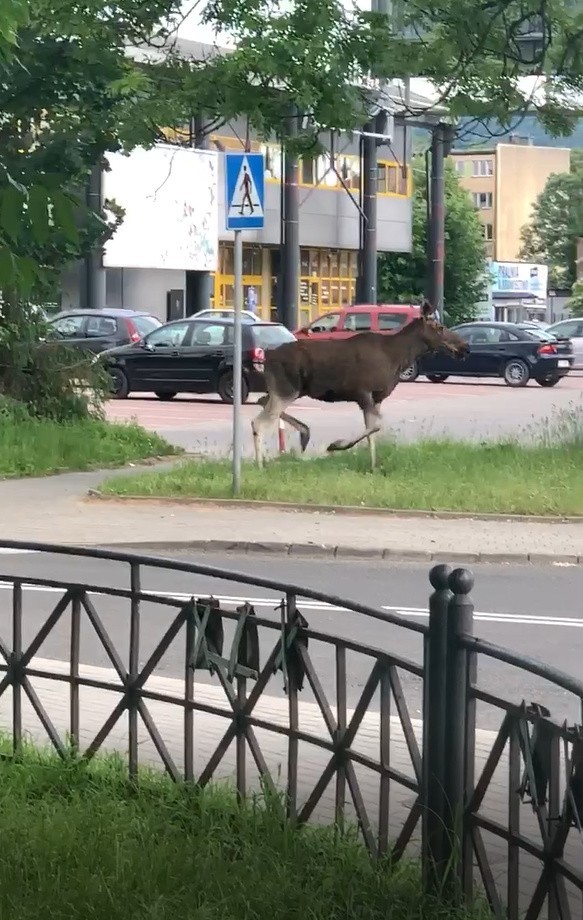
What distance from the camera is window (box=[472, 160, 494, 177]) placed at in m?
129

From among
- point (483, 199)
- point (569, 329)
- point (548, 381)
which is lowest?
point (548, 381)

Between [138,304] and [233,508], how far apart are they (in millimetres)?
39994

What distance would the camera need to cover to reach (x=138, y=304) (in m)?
54.2

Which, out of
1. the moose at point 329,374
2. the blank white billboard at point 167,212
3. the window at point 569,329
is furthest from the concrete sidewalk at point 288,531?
the blank white billboard at point 167,212

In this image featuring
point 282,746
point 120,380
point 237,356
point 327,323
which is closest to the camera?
point 282,746

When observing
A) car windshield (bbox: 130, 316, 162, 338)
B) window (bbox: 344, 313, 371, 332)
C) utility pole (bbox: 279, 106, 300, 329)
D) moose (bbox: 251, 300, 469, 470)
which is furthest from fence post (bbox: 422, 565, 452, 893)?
utility pole (bbox: 279, 106, 300, 329)

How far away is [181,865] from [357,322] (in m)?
35.9

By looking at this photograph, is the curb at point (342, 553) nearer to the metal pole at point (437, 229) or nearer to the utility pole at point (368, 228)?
the utility pole at point (368, 228)

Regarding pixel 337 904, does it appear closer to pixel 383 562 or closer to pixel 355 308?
pixel 383 562

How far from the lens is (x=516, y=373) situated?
38.9 meters

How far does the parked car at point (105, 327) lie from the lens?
34.1 metres

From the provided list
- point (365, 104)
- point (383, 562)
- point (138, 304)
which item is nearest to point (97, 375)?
point (365, 104)

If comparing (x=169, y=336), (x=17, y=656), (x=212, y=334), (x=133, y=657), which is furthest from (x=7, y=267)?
(x=169, y=336)

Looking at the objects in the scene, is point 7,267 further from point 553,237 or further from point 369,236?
point 553,237
